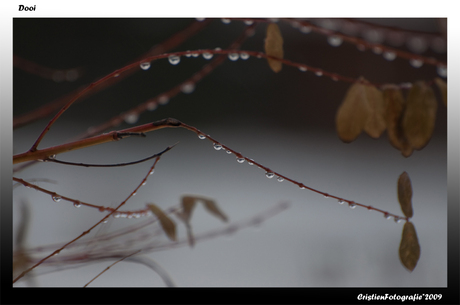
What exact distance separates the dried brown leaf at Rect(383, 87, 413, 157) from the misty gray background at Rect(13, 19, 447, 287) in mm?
221

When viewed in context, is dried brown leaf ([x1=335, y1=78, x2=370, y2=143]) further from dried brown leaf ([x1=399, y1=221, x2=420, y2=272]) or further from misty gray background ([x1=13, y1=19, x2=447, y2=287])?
misty gray background ([x1=13, y1=19, x2=447, y2=287])

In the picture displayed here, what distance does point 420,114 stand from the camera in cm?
28

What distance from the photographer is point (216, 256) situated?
1.99 feet

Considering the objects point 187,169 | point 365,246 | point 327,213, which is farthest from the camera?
point 187,169

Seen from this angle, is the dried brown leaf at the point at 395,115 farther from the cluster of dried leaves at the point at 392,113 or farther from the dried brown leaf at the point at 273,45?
the dried brown leaf at the point at 273,45

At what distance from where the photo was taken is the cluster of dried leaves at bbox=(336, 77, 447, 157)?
28 centimetres

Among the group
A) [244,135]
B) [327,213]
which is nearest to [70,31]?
[244,135]

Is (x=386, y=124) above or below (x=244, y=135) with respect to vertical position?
below

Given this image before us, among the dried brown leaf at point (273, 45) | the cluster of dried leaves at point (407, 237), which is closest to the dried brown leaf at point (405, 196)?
the cluster of dried leaves at point (407, 237)

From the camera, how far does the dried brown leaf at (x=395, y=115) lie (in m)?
0.30

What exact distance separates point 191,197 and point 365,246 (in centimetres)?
47

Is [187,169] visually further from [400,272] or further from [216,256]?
[400,272]

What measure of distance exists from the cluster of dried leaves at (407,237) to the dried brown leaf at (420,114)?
0.12 ft
